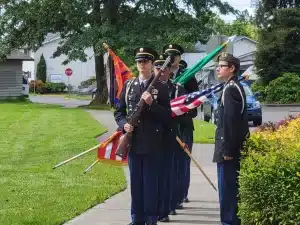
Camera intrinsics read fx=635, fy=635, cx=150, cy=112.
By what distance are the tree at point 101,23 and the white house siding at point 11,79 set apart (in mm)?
7552

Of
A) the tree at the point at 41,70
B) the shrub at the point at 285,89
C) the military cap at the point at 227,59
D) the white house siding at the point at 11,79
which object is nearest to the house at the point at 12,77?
the white house siding at the point at 11,79

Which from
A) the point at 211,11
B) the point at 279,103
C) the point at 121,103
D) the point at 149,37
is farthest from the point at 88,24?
the point at 121,103

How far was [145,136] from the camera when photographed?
6.75 metres

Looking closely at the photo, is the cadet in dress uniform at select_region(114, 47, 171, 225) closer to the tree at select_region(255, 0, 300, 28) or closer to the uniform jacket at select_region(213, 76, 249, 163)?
the uniform jacket at select_region(213, 76, 249, 163)

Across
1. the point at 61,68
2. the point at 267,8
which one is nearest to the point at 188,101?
the point at 267,8

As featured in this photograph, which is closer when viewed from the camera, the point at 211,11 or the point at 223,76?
the point at 223,76

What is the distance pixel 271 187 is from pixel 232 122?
104cm

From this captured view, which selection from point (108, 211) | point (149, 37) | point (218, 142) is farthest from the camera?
point (149, 37)

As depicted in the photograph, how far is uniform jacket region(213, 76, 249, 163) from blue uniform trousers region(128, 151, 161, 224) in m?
0.71

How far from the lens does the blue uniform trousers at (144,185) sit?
6855 millimetres

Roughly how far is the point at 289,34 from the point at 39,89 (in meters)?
32.9

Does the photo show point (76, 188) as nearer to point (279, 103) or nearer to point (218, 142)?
point (218, 142)

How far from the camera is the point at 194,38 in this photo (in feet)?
116

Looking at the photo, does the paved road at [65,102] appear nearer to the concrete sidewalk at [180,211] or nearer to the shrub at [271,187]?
the concrete sidewalk at [180,211]
